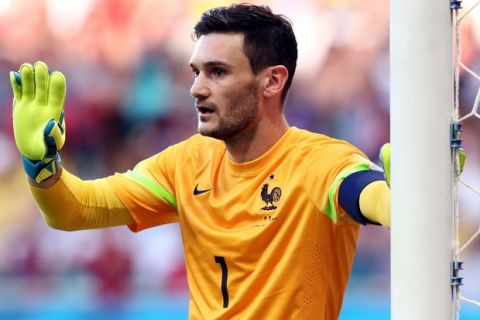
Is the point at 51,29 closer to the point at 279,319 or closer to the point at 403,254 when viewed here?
the point at 279,319

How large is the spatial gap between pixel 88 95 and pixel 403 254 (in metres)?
5.12

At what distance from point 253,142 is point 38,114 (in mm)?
614

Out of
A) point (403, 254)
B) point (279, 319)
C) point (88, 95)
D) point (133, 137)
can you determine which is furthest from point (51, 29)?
point (403, 254)

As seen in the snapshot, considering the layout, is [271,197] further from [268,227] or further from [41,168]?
[41,168]

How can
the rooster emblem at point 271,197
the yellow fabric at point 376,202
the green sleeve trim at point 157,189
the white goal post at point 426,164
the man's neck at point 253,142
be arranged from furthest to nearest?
the green sleeve trim at point 157,189, the man's neck at point 253,142, the rooster emblem at point 271,197, the yellow fabric at point 376,202, the white goal post at point 426,164

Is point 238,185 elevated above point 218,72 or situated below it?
below

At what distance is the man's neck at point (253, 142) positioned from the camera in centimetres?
283

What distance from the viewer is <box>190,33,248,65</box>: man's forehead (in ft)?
9.12

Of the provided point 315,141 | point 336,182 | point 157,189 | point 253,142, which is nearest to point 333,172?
point 336,182

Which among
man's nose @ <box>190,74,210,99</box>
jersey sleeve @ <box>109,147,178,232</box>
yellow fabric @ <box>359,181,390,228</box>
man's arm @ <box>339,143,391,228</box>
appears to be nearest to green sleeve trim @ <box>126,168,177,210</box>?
jersey sleeve @ <box>109,147,178,232</box>

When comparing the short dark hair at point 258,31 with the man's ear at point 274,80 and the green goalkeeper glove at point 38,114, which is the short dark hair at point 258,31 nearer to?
the man's ear at point 274,80

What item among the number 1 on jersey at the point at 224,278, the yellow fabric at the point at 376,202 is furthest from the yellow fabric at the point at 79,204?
the yellow fabric at the point at 376,202

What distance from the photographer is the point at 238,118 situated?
2762 millimetres

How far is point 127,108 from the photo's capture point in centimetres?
695
